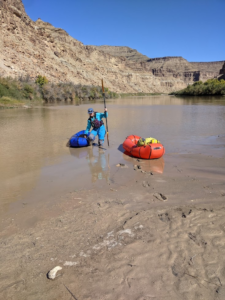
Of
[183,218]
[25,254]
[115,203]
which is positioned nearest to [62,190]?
[115,203]

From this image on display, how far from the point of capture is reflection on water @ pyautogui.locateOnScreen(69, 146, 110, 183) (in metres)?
5.19

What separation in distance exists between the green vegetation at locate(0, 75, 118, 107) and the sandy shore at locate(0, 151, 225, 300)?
23232mm

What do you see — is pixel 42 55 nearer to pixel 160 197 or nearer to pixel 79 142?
pixel 79 142

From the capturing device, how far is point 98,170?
5.57m

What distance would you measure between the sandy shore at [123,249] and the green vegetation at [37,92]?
76.2ft

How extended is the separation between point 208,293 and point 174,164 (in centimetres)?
410

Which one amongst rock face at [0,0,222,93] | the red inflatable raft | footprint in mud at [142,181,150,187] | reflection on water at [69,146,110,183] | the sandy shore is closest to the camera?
the sandy shore

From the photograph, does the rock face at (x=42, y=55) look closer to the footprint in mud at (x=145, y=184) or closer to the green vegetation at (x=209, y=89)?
the green vegetation at (x=209, y=89)

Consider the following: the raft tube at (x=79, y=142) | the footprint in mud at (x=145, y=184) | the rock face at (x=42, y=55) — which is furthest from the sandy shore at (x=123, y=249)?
the rock face at (x=42, y=55)

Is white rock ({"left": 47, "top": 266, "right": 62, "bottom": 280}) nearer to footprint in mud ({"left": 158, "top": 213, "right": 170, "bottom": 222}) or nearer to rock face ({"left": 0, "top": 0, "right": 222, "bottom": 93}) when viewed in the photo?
footprint in mud ({"left": 158, "top": 213, "right": 170, "bottom": 222})

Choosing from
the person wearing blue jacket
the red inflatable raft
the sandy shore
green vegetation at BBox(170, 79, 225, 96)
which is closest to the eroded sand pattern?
the sandy shore

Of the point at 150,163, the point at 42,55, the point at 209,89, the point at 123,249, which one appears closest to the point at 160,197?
the point at 123,249

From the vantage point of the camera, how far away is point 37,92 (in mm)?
34188

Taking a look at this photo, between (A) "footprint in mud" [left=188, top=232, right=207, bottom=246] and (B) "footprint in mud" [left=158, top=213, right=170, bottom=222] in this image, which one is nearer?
(A) "footprint in mud" [left=188, top=232, right=207, bottom=246]
